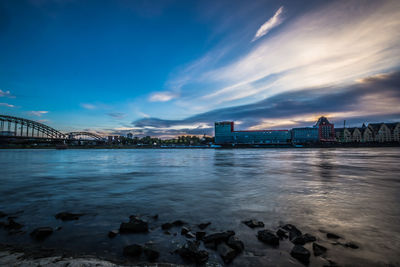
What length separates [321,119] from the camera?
19500cm

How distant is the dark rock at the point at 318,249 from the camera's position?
3.91 metres

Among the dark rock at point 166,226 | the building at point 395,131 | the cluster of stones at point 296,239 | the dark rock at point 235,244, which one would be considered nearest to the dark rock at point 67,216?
the dark rock at point 166,226

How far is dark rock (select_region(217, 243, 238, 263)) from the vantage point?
146 inches

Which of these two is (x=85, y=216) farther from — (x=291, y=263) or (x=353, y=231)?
(x=353, y=231)

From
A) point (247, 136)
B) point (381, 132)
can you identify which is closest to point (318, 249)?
point (381, 132)

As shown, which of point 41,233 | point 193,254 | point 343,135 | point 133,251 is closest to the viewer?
point 193,254

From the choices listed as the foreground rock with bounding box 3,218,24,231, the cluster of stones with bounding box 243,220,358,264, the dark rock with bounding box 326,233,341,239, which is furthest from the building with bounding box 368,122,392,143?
the foreground rock with bounding box 3,218,24,231

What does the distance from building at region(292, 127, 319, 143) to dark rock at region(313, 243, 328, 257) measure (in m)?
174

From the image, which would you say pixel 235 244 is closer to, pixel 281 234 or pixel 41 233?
pixel 281 234

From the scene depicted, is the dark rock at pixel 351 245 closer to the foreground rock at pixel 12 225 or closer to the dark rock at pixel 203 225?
the dark rock at pixel 203 225

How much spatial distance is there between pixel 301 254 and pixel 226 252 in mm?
1485

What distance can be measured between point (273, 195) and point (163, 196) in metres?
5.31

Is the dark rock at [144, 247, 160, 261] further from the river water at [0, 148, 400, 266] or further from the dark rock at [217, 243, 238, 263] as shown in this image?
the dark rock at [217, 243, 238, 263]

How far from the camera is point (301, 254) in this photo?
12.4ft
